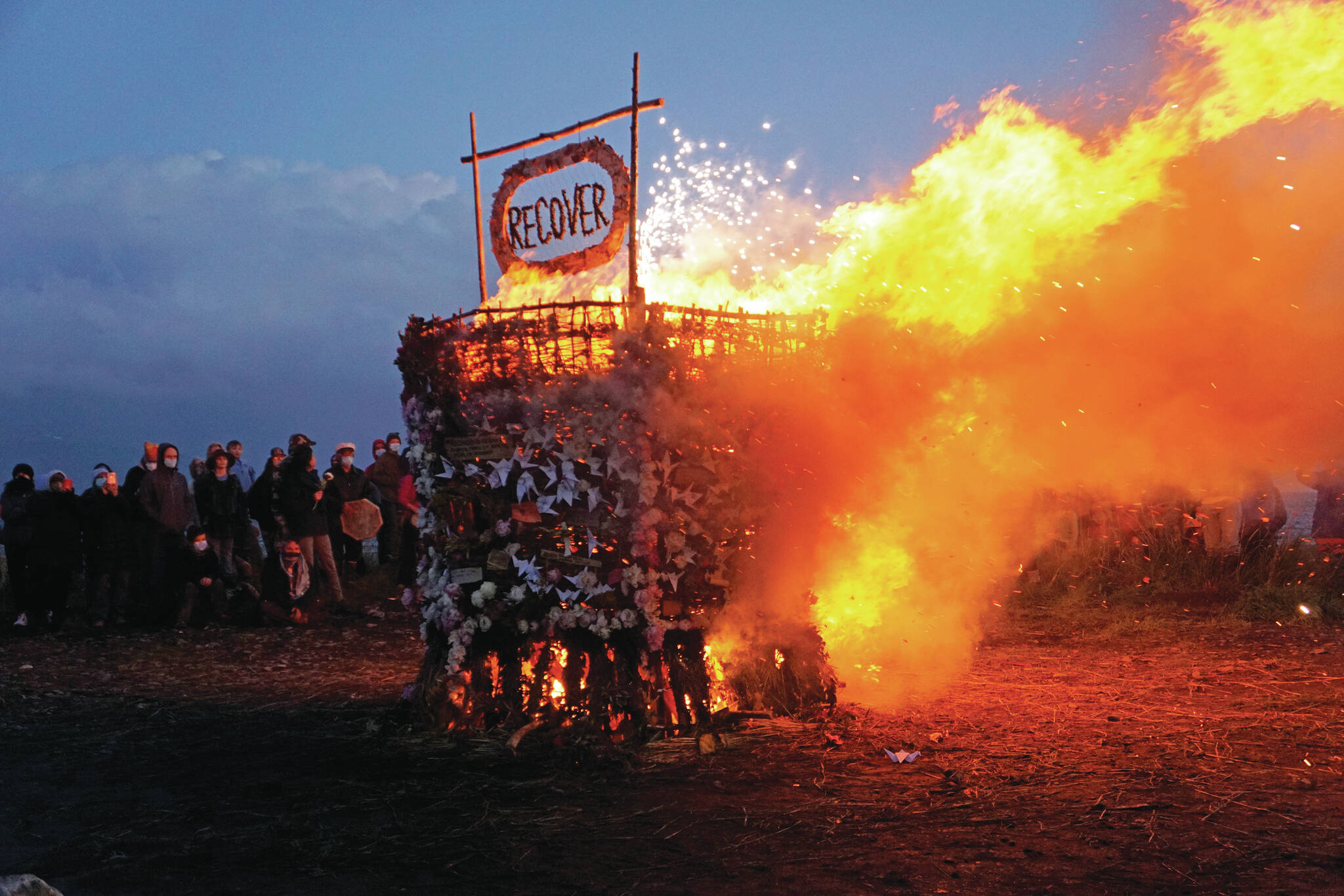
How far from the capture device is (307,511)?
1215 centimetres

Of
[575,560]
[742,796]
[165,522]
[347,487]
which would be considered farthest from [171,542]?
[742,796]

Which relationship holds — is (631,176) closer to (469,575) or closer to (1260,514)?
(469,575)

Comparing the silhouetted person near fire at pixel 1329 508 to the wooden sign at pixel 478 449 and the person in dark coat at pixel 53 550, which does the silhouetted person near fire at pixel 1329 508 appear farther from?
the person in dark coat at pixel 53 550

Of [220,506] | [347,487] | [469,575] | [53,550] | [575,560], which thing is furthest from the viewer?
[347,487]

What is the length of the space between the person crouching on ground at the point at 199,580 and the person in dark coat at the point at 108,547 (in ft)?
2.23

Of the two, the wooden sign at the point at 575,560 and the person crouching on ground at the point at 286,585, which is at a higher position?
the wooden sign at the point at 575,560

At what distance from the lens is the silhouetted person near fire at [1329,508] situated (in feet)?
35.9

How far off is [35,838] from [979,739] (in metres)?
A: 5.28

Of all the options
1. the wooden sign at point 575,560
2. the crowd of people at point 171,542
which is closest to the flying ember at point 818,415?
the wooden sign at point 575,560

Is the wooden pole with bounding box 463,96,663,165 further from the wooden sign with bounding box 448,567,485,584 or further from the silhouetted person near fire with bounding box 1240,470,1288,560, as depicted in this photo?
the silhouetted person near fire with bounding box 1240,470,1288,560

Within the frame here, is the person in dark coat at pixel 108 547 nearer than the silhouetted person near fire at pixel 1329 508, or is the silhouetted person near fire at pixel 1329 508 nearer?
the silhouetted person near fire at pixel 1329 508

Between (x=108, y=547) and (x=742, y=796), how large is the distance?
32.2 feet

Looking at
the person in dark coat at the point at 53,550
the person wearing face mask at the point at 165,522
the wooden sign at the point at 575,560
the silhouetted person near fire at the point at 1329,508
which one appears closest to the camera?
the wooden sign at the point at 575,560

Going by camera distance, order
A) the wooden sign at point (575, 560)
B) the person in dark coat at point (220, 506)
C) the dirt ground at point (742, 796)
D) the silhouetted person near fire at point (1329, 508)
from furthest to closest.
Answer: the person in dark coat at point (220, 506) < the silhouetted person near fire at point (1329, 508) < the wooden sign at point (575, 560) < the dirt ground at point (742, 796)
